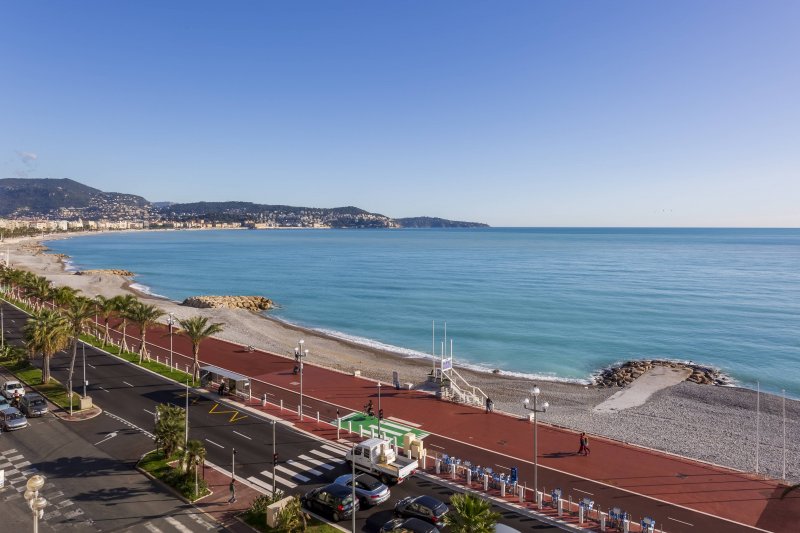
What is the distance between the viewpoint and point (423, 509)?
18.2 m

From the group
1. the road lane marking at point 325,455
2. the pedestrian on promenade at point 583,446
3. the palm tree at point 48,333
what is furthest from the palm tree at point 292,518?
the palm tree at point 48,333

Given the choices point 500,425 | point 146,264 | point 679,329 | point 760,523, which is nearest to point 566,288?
point 679,329

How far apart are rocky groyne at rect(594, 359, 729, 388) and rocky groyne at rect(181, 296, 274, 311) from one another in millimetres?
54708

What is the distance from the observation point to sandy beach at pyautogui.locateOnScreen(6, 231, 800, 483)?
95.3ft

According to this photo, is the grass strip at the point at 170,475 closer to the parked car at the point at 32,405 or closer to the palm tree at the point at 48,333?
the parked car at the point at 32,405

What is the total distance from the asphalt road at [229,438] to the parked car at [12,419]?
302 centimetres

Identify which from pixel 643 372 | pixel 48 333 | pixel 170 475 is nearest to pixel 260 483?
pixel 170 475

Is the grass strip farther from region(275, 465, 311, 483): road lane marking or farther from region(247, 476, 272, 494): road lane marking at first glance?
region(275, 465, 311, 483): road lane marking

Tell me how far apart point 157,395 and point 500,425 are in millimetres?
23297

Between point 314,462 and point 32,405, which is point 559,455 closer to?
point 314,462

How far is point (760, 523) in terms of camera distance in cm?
1925

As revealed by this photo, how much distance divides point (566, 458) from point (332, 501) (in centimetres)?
1332

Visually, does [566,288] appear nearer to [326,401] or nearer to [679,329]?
[679,329]

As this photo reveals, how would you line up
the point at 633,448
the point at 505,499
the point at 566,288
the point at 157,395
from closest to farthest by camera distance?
1. the point at 505,499
2. the point at 633,448
3. the point at 157,395
4. the point at 566,288
